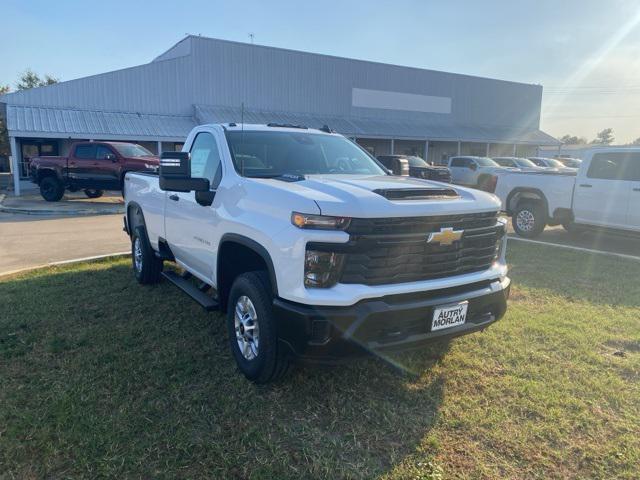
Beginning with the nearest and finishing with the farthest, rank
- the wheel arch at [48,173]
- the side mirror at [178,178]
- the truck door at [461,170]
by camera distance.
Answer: the side mirror at [178,178], the wheel arch at [48,173], the truck door at [461,170]

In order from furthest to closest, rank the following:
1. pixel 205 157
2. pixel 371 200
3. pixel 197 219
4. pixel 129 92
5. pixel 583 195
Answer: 1. pixel 129 92
2. pixel 583 195
3. pixel 205 157
4. pixel 197 219
5. pixel 371 200

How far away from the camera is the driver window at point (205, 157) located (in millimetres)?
4297

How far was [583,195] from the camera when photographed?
9.13 meters

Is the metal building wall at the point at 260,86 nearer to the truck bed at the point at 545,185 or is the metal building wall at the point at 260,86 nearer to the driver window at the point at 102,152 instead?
the driver window at the point at 102,152

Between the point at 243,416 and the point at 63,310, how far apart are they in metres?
3.07

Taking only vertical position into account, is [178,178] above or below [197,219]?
above

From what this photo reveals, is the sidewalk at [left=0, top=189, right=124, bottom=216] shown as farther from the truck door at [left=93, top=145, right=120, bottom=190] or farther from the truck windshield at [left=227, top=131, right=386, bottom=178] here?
the truck windshield at [left=227, top=131, right=386, bottom=178]

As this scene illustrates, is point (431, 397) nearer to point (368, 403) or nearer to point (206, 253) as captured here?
point (368, 403)

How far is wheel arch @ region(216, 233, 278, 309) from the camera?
335cm

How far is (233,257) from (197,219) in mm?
704

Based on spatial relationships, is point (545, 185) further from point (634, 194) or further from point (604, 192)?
point (634, 194)

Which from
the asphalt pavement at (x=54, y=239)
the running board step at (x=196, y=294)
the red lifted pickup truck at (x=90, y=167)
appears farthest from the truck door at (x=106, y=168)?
the running board step at (x=196, y=294)

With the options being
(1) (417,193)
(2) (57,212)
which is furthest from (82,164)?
(1) (417,193)

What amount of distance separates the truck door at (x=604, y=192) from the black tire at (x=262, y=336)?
783 centimetres
